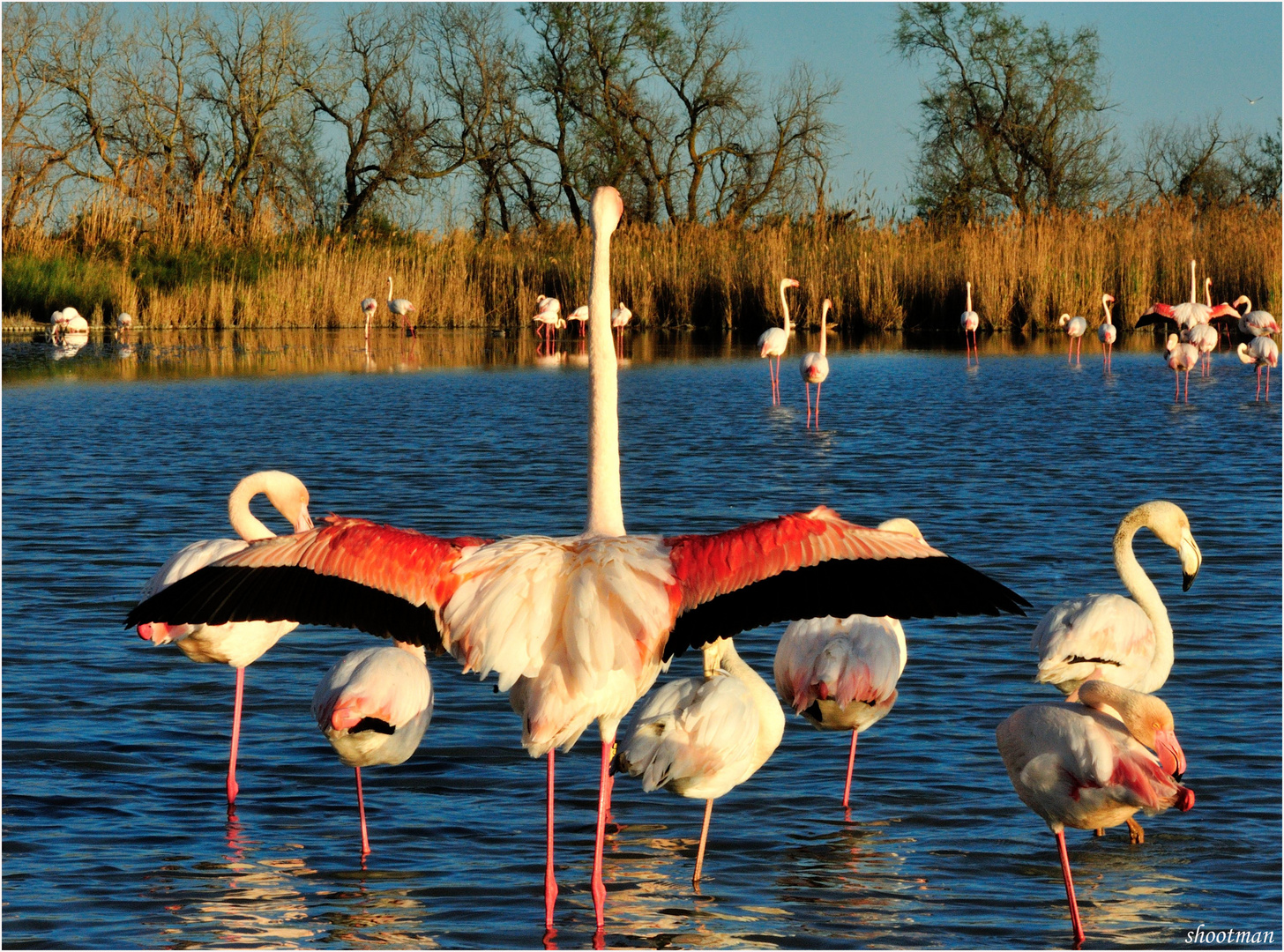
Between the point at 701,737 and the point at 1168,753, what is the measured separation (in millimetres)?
1181

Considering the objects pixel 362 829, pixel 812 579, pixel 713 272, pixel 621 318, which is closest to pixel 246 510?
pixel 362 829

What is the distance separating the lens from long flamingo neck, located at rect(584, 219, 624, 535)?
3938 mm

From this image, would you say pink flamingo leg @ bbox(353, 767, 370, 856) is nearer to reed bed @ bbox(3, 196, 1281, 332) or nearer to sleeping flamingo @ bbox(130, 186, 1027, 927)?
sleeping flamingo @ bbox(130, 186, 1027, 927)

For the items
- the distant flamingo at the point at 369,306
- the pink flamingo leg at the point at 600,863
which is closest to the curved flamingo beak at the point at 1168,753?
the pink flamingo leg at the point at 600,863

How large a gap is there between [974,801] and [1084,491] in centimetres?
575

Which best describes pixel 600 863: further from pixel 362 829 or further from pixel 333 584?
pixel 333 584

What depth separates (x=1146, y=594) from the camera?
523 cm

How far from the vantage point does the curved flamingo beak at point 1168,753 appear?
3818mm

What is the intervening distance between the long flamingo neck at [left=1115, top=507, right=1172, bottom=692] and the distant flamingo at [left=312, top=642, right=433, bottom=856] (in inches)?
95.0

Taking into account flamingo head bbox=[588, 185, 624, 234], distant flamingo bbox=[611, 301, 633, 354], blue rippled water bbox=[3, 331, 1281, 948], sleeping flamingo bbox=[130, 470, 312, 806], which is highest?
distant flamingo bbox=[611, 301, 633, 354]

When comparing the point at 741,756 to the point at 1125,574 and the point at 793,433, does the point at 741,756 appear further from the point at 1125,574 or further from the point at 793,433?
the point at 793,433

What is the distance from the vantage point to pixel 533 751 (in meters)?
3.67

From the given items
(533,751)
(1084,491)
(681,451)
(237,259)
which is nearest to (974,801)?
(533,751)

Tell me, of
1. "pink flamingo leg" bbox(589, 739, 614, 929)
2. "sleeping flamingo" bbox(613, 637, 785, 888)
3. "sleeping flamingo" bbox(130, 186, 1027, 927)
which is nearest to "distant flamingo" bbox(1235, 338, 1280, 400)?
"sleeping flamingo" bbox(613, 637, 785, 888)
